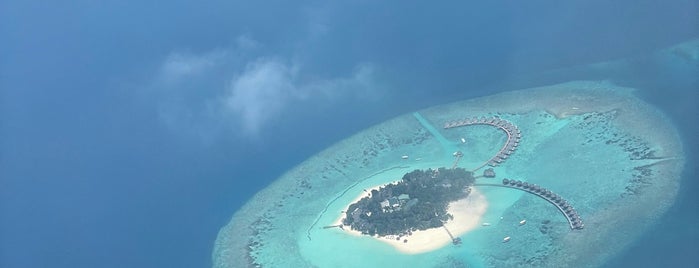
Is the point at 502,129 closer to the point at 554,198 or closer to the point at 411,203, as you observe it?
the point at 554,198

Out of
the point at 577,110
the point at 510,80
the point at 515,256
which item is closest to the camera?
the point at 515,256

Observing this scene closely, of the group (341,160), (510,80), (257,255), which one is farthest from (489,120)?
(257,255)

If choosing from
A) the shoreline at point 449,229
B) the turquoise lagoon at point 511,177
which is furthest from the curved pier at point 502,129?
the shoreline at point 449,229

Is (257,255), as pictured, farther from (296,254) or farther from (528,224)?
(528,224)

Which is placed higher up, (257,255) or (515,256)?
(257,255)

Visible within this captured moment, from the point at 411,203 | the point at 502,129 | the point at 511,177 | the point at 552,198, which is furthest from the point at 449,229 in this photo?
the point at 502,129
